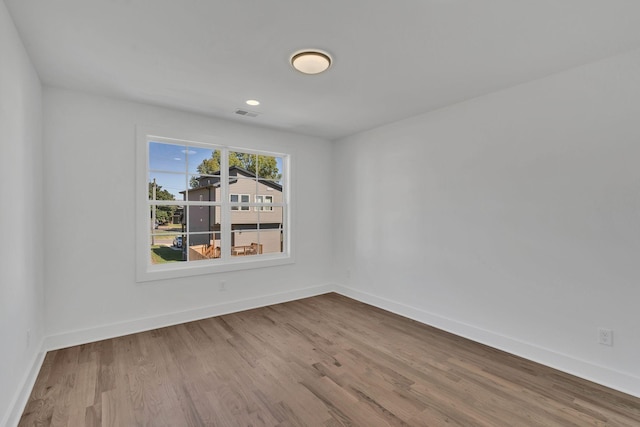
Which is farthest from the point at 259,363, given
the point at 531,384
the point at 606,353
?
the point at 606,353

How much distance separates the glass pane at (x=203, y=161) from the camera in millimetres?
3801

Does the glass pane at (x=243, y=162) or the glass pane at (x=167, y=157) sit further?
the glass pane at (x=243, y=162)

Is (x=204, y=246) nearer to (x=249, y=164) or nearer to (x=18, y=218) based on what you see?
(x=249, y=164)

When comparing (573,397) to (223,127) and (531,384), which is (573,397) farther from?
(223,127)

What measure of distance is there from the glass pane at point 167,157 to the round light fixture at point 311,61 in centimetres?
207

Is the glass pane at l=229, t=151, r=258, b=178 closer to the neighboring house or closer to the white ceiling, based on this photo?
the neighboring house

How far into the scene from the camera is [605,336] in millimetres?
2330

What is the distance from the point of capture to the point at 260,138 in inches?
167

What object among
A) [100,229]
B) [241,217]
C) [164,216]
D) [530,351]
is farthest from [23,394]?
[530,351]

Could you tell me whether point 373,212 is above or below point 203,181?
below

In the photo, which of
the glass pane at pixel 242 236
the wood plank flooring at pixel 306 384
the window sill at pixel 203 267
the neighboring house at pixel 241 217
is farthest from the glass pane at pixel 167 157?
the wood plank flooring at pixel 306 384

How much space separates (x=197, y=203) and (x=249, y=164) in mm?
957

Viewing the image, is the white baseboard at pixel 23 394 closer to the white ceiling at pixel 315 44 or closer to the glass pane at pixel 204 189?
the glass pane at pixel 204 189

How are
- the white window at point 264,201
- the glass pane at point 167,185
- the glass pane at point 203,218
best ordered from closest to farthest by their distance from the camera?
the glass pane at point 167,185, the glass pane at point 203,218, the white window at point 264,201
